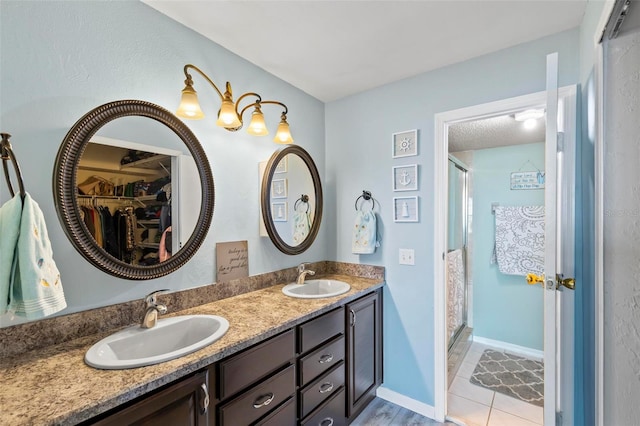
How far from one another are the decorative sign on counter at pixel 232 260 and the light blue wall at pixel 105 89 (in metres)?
0.04

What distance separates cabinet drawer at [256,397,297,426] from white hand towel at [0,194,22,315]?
102cm

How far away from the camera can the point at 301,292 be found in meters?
2.06

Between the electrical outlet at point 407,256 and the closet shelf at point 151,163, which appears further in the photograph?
the electrical outlet at point 407,256

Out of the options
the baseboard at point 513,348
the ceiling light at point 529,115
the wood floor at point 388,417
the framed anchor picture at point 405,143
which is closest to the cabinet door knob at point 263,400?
the wood floor at point 388,417

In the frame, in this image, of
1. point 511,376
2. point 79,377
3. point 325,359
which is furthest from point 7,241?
point 511,376

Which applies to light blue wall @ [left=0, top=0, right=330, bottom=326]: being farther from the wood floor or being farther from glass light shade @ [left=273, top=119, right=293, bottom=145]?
the wood floor

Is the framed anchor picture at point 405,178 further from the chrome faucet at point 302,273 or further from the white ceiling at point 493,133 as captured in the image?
the chrome faucet at point 302,273

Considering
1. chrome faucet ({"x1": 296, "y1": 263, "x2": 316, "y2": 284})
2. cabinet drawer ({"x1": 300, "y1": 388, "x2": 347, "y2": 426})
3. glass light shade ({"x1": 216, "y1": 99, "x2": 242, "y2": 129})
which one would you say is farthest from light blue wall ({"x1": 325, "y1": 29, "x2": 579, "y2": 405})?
glass light shade ({"x1": 216, "y1": 99, "x2": 242, "y2": 129})

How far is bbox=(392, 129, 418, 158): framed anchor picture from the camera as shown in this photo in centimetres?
205

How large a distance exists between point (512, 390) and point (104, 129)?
10.5ft

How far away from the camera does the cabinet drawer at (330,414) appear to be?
59.9 inches

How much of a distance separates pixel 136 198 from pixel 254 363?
0.93 m

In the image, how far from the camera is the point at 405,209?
6.82ft

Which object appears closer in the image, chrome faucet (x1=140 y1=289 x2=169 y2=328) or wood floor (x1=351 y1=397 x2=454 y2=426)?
chrome faucet (x1=140 y1=289 x2=169 y2=328)
